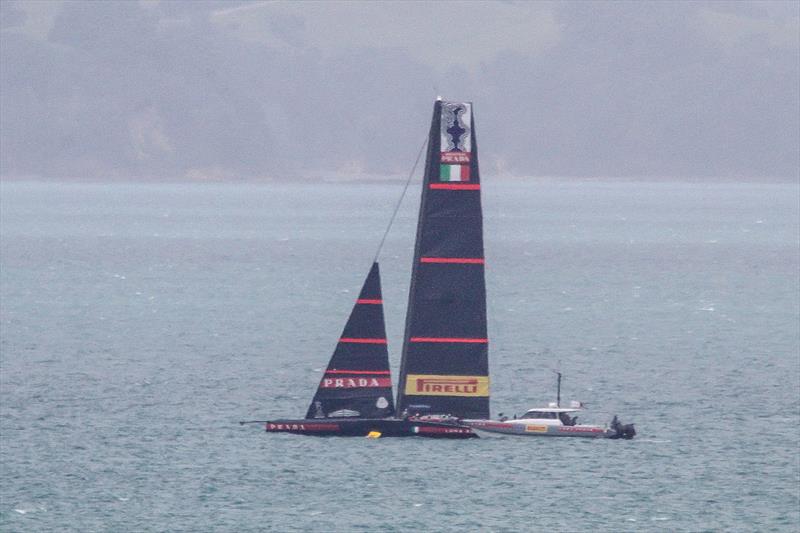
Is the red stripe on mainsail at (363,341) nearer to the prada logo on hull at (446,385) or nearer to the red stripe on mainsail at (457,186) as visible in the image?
Answer: the prada logo on hull at (446,385)

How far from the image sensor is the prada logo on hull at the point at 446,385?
185 feet

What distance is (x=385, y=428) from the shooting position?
5762cm

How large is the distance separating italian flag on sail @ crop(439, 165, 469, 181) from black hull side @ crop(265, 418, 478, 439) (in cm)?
808

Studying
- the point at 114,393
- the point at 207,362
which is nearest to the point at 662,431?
the point at 114,393

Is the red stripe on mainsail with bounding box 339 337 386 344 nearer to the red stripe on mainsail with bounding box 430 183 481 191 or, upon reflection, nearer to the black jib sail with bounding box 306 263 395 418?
the black jib sail with bounding box 306 263 395 418

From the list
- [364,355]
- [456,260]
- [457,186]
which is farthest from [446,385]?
[457,186]

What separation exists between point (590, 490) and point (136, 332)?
50.9m

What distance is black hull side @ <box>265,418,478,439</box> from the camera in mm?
57375

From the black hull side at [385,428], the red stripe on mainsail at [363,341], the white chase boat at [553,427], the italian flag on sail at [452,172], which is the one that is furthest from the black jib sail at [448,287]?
the white chase boat at [553,427]

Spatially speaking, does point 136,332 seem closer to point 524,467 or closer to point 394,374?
point 394,374

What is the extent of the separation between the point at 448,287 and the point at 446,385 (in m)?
3.28

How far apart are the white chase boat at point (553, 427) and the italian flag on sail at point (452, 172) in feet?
29.0

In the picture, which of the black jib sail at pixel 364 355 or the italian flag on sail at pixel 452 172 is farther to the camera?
the black jib sail at pixel 364 355

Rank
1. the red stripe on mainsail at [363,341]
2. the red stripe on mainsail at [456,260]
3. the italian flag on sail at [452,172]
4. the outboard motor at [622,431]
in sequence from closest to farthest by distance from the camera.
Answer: the italian flag on sail at [452,172], the red stripe on mainsail at [456,260], the red stripe on mainsail at [363,341], the outboard motor at [622,431]
